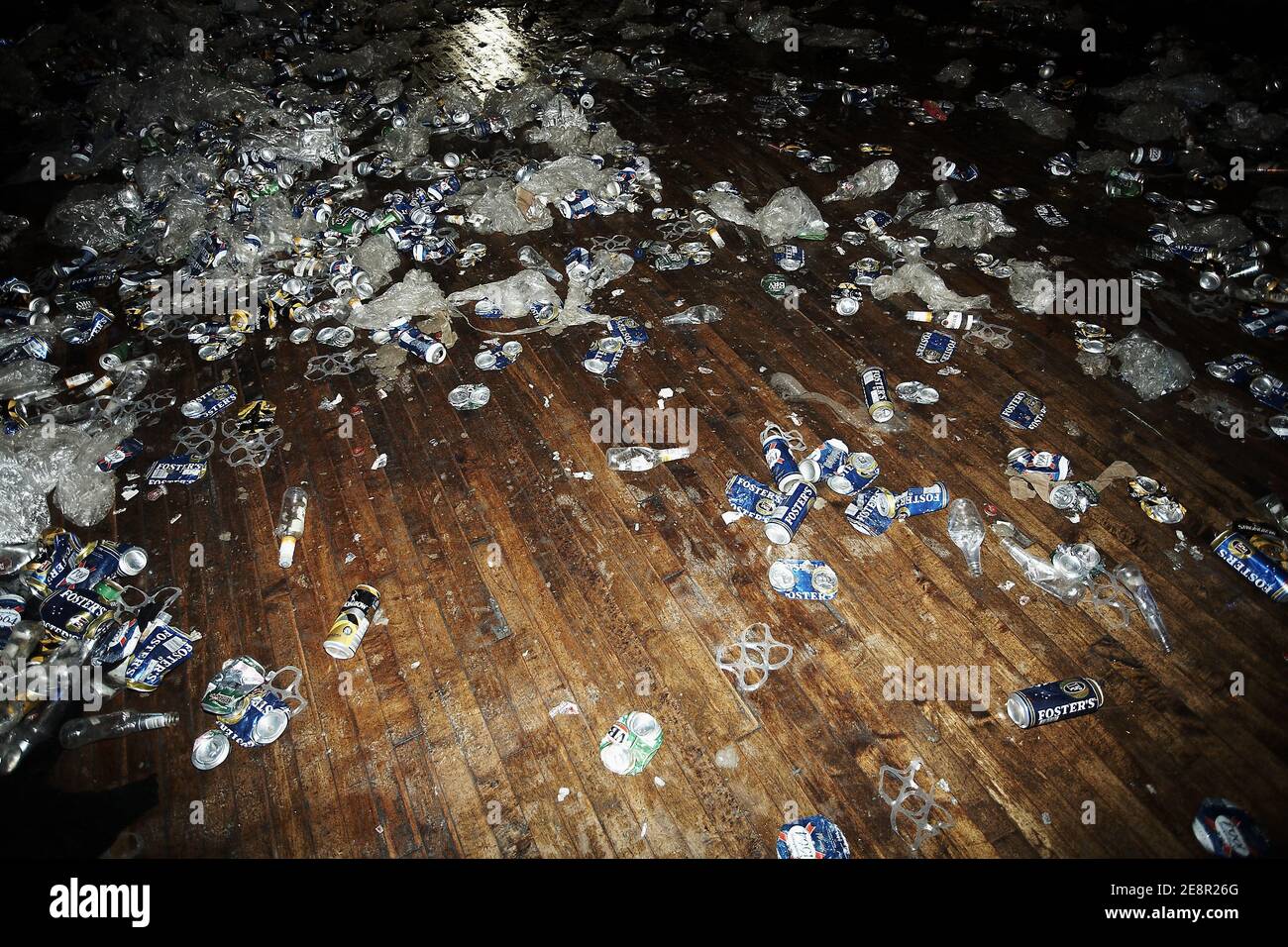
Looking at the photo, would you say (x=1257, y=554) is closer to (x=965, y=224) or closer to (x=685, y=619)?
(x=685, y=619)

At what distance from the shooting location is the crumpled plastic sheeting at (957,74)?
5129mm

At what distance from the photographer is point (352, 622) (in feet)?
7.00

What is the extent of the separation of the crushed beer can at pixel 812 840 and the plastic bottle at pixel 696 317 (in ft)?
7.59

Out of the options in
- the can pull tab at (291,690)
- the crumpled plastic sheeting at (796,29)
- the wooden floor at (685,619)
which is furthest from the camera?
the crumpled plastic sheeting at (796,29)

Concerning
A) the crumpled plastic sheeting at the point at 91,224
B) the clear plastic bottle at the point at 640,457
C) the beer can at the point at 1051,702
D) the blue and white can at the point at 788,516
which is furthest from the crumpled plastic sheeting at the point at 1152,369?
the crumpled plastic sheeting at the point at 91,224

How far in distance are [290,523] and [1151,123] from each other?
19.5 feet

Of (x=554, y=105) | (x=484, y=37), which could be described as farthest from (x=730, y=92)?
(x=484, y=37)

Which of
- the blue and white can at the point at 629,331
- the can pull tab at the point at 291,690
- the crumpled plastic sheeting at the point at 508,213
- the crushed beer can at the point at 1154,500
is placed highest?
the crumpled plastic sheeting at the point at 508,213

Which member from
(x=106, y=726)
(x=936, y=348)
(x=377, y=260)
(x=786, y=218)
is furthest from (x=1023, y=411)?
(x=106, y=726)

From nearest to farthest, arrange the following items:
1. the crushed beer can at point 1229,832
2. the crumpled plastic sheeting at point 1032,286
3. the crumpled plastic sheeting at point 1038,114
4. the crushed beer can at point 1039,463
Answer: the crushed beer can at point 1229,832, the crushed beer can at point 1039,463, the crumpled plastic sheeting at point 1032,286, the crumpled plastic sheeting at point 1038,114

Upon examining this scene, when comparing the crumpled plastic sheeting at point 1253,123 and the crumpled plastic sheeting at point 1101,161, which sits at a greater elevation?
the crumpled plastic sheeting at point 1253,123

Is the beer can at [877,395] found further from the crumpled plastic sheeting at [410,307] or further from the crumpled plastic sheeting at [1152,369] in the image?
the crumpled plastic sheeting at [410,307]

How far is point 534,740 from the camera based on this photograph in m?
1.94

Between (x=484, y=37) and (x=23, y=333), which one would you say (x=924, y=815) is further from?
Result: (x=484, y=37)
